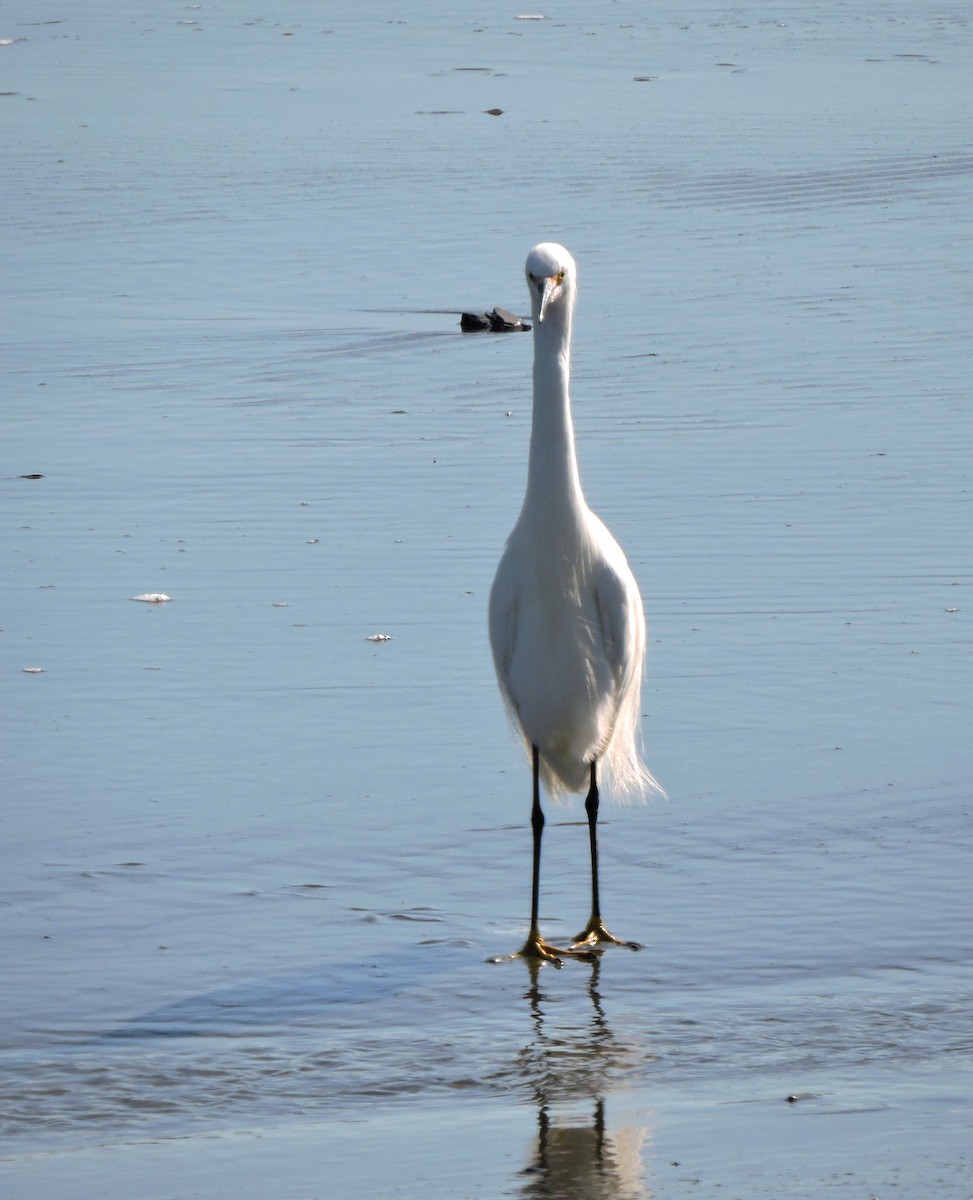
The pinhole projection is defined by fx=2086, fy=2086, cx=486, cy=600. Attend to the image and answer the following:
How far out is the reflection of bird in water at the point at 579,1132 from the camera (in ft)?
14.7

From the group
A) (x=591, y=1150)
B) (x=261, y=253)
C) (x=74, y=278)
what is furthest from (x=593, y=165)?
(x=591, y=1150)

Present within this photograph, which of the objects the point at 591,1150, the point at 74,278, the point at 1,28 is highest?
the point at 1,28

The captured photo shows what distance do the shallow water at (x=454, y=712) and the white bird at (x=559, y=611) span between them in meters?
0.44

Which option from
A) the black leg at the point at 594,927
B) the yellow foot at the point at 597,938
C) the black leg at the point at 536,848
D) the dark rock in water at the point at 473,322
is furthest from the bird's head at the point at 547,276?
the dark rock in water at the point at 473,322

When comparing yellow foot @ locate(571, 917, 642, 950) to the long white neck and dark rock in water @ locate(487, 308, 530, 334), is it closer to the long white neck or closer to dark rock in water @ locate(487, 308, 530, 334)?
the long white neck

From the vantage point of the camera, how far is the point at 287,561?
9219 mm

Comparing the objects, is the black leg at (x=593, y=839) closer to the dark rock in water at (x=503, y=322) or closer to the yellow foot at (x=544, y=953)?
the yellow foot at (x=544, y=953)

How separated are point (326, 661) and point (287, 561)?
1268 mm

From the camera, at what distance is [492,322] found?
13.8 m

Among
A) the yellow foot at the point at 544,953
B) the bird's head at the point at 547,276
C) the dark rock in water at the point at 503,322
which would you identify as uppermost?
the bird's head at the point at 547,276

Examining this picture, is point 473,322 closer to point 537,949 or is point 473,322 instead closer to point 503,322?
point 503,322

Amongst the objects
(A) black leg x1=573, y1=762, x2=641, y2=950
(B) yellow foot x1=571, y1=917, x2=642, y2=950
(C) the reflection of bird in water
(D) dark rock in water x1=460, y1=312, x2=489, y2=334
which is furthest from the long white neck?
(D) dark rock in water x1=460, y1=312, x2=489, y2=334

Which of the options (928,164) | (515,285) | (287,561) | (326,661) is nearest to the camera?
(326,661)

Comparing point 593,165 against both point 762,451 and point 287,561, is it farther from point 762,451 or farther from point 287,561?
point 287,561
